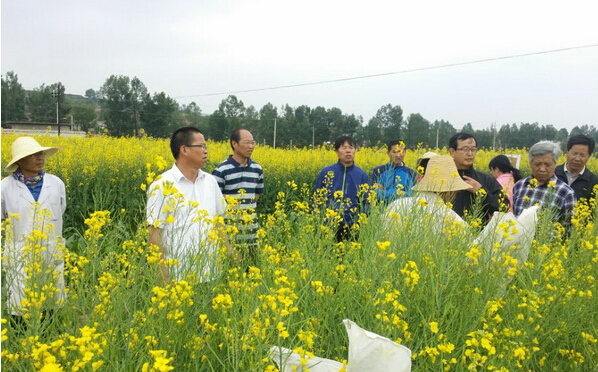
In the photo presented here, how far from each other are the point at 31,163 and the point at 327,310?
2.28 m

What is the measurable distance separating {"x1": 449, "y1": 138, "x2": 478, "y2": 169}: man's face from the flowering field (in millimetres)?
1318

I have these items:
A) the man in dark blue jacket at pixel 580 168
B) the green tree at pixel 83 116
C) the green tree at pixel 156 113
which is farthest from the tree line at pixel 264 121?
the man in dark blue jacket at pixel 580 168

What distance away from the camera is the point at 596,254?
236 cm

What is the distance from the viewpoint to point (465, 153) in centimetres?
370

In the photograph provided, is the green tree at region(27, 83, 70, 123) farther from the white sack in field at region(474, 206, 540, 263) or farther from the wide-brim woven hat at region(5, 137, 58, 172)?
the white sack in field at region(474, 206, 540, 263)

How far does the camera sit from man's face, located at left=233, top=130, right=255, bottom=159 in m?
3.96

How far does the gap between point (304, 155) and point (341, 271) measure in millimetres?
7892

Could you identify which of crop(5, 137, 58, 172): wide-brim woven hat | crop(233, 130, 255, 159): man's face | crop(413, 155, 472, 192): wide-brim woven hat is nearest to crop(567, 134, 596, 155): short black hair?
crop(413, 155, 472, 192): wide-brim woven hat

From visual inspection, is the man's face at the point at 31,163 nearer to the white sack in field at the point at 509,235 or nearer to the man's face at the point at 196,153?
the man's face at the point at 196,153

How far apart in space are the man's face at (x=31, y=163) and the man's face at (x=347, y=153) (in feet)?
7.75

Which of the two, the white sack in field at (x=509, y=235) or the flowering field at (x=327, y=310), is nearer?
the flowering field at (x=327, y=310)

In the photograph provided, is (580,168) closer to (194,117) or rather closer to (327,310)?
(327,310)

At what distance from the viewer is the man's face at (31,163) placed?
3049 mm

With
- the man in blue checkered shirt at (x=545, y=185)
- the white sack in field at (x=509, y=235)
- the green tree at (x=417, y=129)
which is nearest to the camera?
the white sack in field at (x=509, y=235)
